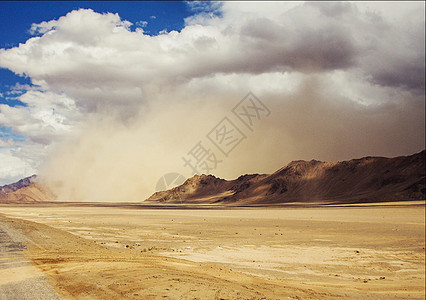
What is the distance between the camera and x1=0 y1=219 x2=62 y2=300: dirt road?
8.83m

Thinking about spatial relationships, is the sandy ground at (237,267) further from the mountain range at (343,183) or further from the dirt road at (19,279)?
the mountain range at (343,183)

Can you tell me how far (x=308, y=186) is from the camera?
158m

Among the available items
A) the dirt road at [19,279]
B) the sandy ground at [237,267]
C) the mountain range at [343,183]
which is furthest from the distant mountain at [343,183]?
the dirt road at [19,279]

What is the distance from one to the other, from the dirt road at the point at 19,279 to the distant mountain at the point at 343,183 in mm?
103580

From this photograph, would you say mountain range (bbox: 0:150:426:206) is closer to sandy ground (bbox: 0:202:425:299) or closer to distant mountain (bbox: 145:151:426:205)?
distant mountain (bbox: 145:151:426:205)

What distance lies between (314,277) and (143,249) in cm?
974

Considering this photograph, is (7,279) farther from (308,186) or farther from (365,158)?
(365,158)

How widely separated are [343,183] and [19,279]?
486 feet

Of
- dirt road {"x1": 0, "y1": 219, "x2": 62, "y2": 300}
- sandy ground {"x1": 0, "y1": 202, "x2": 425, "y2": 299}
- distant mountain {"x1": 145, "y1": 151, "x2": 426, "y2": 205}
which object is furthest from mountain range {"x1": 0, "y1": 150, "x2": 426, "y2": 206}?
dirt road {"x1": 0, "y1": 219, "x2": 62, "y2": 300}

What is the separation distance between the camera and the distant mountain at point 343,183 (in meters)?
113

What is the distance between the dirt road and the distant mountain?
104m

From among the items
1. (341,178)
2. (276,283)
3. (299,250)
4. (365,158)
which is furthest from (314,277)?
(365,158)

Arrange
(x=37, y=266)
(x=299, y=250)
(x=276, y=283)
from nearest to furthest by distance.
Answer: (x=37, y=266)
(x=276, y=283)
(x=299, y=250)

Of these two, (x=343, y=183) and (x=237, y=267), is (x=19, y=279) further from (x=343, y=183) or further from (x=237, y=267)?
(x=343, y=183)
